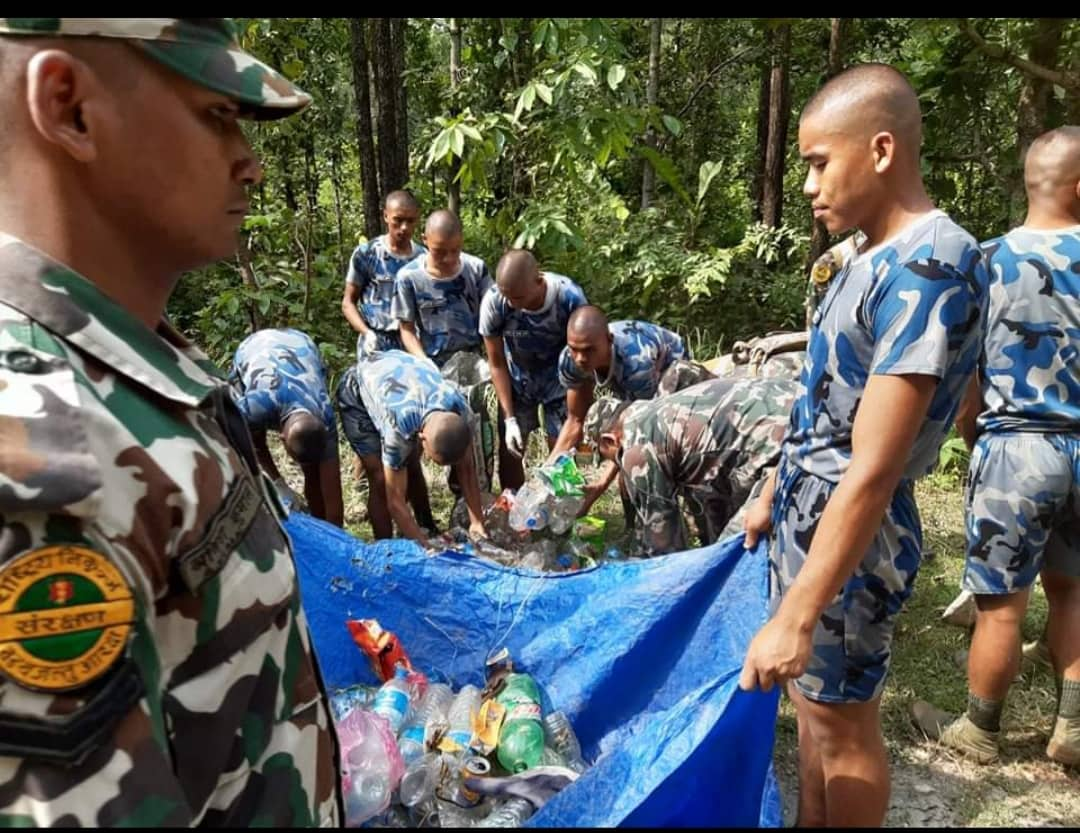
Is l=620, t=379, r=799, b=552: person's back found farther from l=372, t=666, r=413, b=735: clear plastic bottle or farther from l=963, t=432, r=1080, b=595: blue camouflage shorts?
l=372, t=666, r=413, b=735: clear plastic bottle

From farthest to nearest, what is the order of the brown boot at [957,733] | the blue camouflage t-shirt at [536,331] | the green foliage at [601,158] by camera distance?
the green foliage at [601,158]
the blue camouflage t-shirt at [536,331]
the brown boot at [957,733]

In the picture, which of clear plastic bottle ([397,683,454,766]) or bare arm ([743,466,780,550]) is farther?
clear plastic bottle ([397,683,454,766])

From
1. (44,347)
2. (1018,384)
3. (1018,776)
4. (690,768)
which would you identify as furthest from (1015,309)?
(44,347)

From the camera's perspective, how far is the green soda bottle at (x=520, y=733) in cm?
224

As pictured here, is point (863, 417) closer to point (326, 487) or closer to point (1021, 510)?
point (1021, 510)

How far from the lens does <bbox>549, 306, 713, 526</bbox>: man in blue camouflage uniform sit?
139 inches

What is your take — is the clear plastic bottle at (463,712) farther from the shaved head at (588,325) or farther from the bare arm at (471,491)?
the shaved head at (588,325)

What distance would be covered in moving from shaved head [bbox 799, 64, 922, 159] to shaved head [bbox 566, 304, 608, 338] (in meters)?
1.93

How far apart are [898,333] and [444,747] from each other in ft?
5.33

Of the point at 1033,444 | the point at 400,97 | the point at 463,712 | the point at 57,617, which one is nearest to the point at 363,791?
the point at 463,712

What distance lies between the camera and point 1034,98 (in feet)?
14.5

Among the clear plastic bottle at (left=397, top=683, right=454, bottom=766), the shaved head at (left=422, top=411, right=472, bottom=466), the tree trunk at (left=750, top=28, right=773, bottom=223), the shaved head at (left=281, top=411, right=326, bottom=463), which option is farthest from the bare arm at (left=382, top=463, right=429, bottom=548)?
the tree trunk at (left=750, top=28, right=773, bottom=223)

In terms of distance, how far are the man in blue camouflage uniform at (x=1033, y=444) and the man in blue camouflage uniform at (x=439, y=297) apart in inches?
106

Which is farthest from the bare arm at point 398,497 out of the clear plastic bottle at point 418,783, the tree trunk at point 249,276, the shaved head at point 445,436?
the tree trunk at point 249,276
